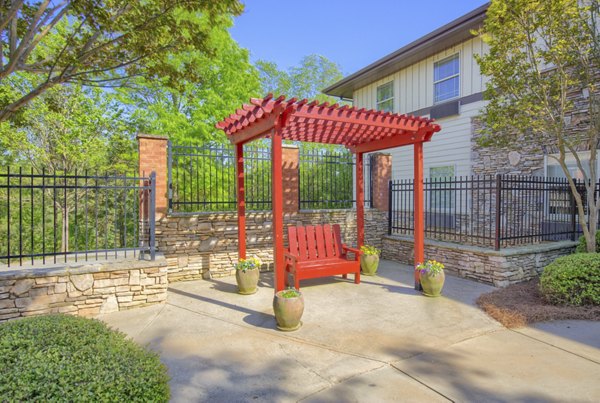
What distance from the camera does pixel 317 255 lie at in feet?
20.3

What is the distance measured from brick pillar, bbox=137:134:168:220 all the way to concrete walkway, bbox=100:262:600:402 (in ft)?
5.76

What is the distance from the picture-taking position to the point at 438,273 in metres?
5.19

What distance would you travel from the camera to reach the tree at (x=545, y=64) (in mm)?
5609

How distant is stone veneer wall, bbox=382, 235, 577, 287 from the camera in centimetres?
583

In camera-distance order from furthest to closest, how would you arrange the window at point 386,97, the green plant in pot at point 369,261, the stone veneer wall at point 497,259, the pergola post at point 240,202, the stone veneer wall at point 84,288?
the window at point 386,97 → the green plant in pot at point 369,261 → the pergola post at point 240,202 → the stone veneer wall at point 497,259 → the stone veneer wall at point 84,288

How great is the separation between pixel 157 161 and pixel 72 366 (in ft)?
14.9

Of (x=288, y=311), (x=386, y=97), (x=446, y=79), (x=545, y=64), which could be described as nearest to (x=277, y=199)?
(x=288, y=311)

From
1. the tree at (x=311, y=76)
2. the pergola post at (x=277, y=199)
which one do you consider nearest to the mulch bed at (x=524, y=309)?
the pergola post at (x=277, y=199)

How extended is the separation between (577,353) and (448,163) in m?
7.16

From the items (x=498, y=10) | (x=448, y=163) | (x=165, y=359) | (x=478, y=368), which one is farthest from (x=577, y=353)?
(x=448, y=163)

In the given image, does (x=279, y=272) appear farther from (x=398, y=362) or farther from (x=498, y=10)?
(x=498, y=10)

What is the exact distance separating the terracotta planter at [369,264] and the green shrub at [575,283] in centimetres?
274

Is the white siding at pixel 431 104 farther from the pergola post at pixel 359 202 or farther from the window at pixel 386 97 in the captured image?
the pergola post at pixel 359 202

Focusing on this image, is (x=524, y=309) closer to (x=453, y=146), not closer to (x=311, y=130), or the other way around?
(x=311, y=130)
